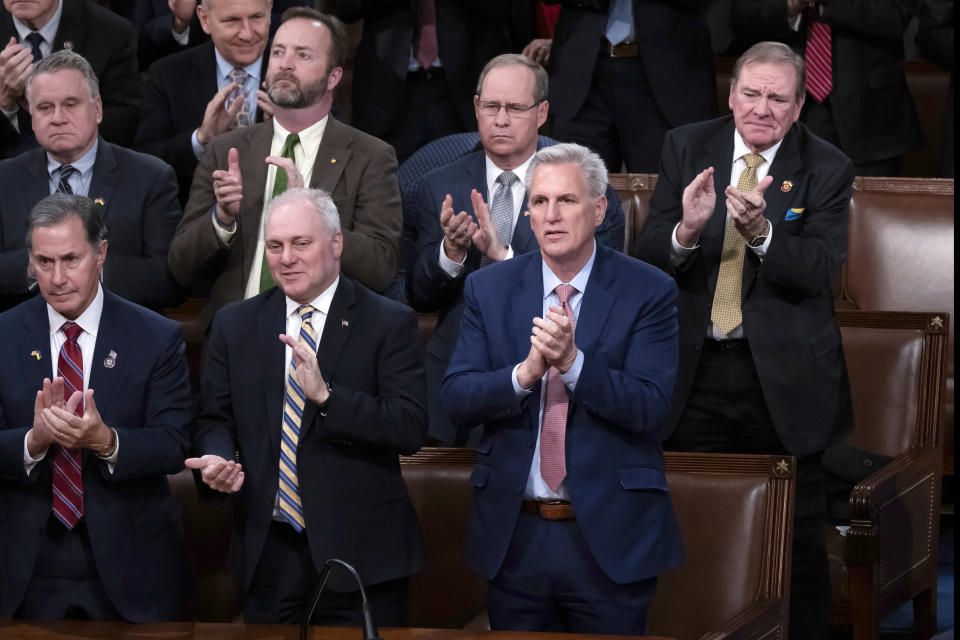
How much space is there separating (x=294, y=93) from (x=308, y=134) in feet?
0.39

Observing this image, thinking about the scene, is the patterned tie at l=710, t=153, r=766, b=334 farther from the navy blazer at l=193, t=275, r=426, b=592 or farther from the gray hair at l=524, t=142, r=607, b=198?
the navy blazer at l=193, t=275, r=426, b=592

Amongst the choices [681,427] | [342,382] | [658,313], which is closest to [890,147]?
[681,427]

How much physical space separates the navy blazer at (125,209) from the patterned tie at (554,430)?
1.31m

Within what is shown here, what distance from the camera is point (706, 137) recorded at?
12.2 feet

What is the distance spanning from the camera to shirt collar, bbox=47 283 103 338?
3.12 meters

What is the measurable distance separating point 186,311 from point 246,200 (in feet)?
2.61

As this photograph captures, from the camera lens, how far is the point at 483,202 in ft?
12.0

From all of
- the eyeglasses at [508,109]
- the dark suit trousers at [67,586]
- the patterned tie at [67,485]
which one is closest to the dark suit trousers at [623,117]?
the eyeglasses at [508,109]

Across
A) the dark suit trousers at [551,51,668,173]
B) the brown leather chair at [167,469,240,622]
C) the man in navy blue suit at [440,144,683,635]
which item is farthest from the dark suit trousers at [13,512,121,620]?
the dark suit trousers at [551,51,668,173]

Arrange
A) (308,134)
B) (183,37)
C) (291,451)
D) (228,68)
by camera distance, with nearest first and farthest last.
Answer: (291,451) < (308,134) < (228,68) < (183,37)

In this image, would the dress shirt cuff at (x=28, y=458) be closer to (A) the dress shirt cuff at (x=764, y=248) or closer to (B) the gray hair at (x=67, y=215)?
(B) the gray hair at (x=67, y=215)

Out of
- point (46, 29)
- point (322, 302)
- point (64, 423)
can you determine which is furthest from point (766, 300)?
point (46, 29)

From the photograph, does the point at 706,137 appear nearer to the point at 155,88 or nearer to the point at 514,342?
the point at 514,342

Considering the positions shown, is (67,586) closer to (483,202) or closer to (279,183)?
(279,183)
